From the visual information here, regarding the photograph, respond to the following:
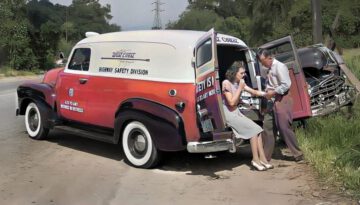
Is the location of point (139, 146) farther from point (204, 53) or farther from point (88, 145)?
point (88, 145)

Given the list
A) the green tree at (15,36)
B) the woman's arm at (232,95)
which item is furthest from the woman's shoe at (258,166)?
the green tree at (15,36)

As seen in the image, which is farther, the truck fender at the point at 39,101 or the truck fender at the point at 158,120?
the truck fender at the point at 39,101

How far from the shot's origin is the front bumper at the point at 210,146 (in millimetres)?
7570

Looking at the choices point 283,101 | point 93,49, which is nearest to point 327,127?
point 283,101

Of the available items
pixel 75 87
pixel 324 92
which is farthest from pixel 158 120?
pixel 324 92

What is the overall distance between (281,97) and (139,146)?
231 cm

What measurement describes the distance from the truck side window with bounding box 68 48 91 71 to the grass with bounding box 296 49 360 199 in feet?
12.8

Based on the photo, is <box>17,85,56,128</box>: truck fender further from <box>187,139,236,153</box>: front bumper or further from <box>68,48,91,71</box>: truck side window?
<box>187,139,236,153</box>: front bumper

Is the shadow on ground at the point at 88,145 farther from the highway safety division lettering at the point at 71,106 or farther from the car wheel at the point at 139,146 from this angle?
the car wheel at the point at 139,146

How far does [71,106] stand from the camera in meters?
9.62

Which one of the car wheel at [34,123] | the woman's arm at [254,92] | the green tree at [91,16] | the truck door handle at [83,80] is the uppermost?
the green tree at [91,16]

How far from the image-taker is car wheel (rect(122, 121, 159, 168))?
8.17 metres

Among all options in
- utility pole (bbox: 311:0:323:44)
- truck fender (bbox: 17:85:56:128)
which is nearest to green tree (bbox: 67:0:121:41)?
utility pole (bbox: 311:0:323:44)

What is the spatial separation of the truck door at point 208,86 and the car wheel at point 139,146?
3.18ft
